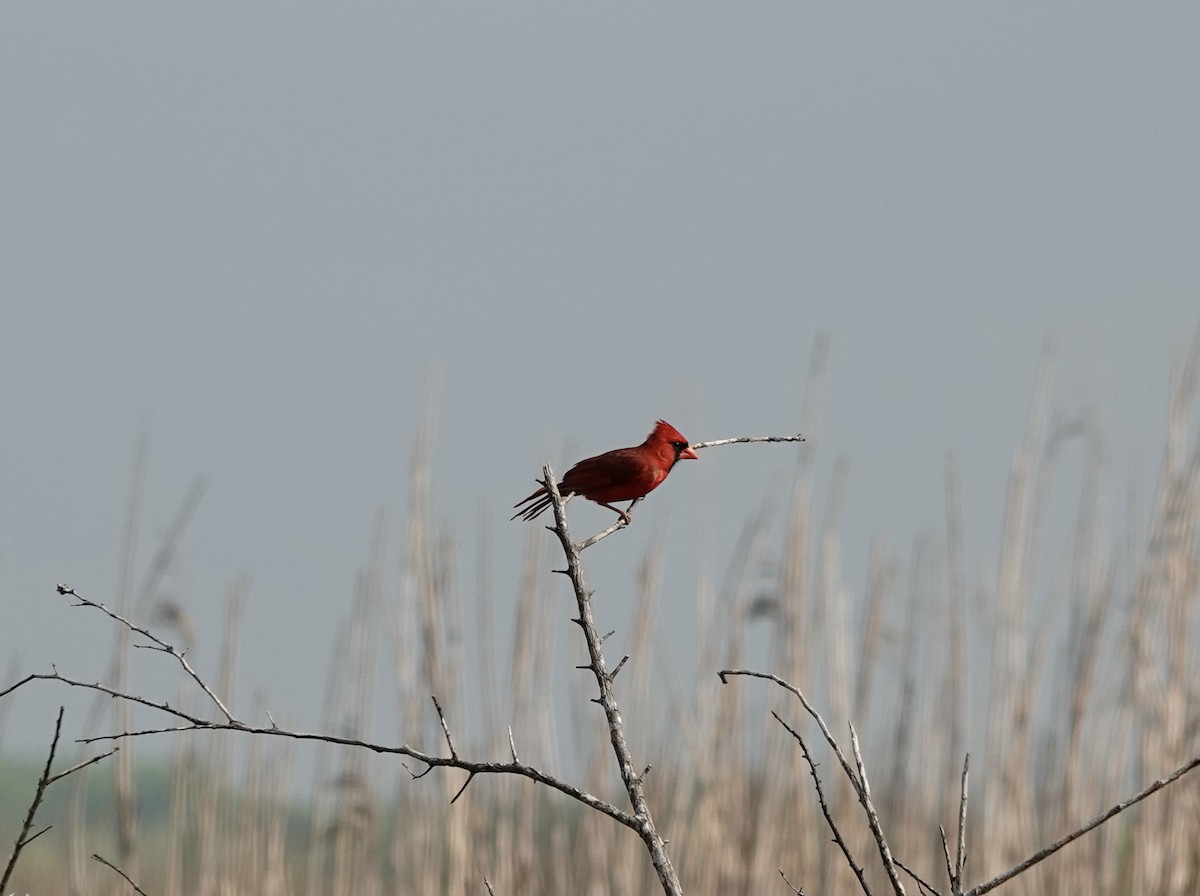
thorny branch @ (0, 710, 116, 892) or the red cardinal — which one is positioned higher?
the red cardinal

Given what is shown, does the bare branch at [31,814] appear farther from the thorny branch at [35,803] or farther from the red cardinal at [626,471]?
the red cardinal at [626,471]

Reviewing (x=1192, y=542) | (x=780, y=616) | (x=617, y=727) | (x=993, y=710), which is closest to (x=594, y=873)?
(x=780, y=616)

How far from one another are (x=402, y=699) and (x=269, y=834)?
0.60 m

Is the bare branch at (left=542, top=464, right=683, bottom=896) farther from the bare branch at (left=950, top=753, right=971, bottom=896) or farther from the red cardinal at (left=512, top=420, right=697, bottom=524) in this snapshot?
the red cardinal at (left=512, top=420, right=697, bottom=524)

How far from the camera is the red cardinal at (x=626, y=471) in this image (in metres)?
2.07

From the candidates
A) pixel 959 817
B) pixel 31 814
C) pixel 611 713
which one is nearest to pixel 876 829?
pixel 959 817

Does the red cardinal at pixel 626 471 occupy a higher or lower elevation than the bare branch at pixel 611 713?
higher

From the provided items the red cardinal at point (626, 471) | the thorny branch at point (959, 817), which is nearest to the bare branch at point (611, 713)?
the thorny branch at point (959, 817)

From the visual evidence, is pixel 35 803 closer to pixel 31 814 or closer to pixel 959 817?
pixel 31 814

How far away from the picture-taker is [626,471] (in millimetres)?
2078

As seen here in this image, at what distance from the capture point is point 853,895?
3928mm

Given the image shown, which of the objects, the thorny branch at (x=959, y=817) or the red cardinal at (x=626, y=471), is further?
the red cardinal at (x=626, y=471)

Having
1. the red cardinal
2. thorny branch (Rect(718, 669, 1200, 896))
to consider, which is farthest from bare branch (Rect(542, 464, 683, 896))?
the red cardinal

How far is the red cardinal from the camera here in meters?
2.07
